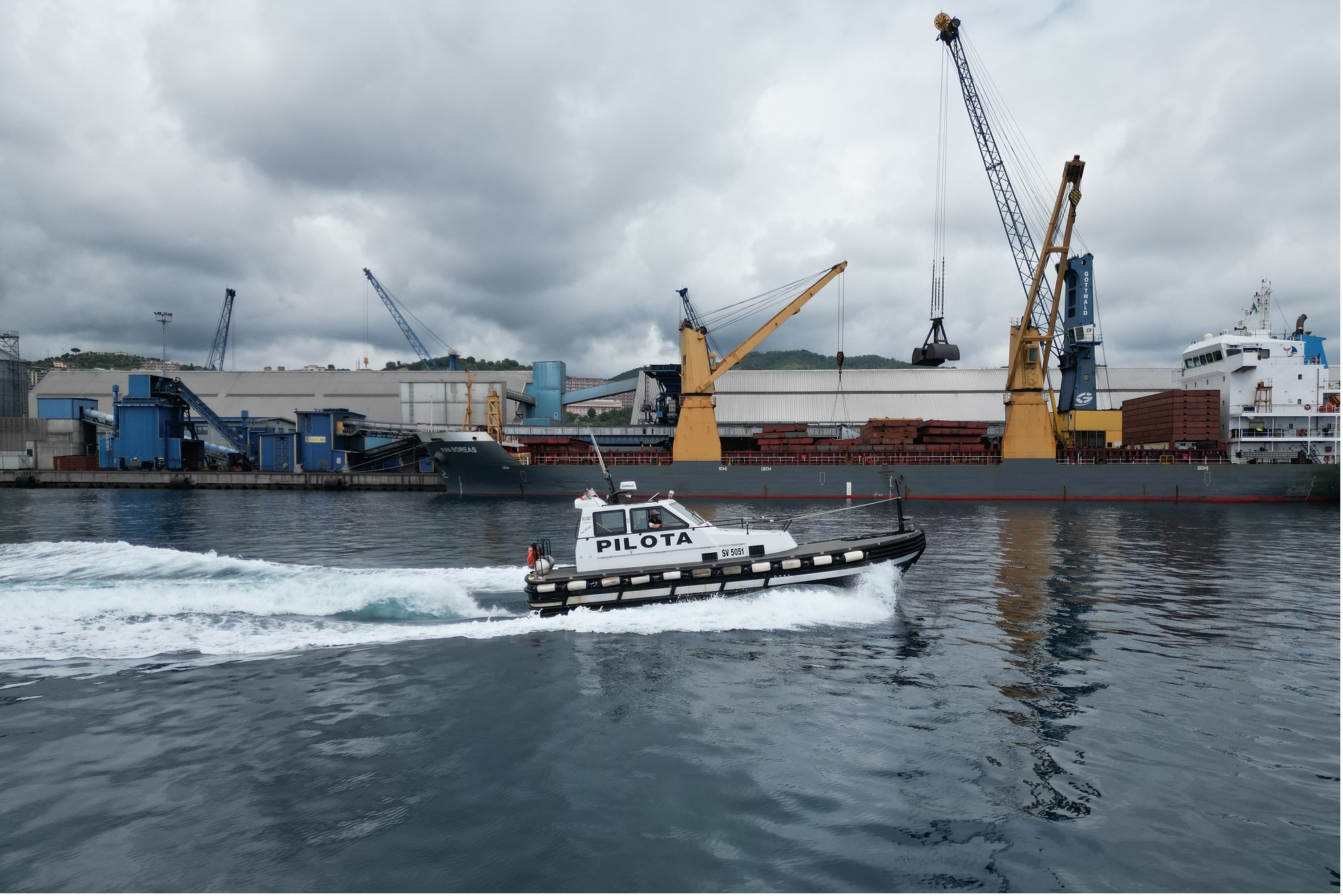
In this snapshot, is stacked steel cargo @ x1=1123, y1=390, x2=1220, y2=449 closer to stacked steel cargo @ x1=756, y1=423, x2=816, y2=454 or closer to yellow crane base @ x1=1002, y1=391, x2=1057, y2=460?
yellow crane base @ x1=1002, y1=391, x2=1057, y2=460

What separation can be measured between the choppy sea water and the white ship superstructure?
140 ft

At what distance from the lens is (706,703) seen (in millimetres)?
10430

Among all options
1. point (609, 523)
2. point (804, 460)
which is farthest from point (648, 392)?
point (609, 523)

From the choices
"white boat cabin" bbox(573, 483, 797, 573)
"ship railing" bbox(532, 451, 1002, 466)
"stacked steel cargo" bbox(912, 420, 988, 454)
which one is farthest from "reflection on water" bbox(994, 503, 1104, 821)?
"stacked steel cargo" bbox(912, 420, 988, 454)

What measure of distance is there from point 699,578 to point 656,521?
1.78 m

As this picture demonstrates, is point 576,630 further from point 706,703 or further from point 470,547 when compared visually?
point 470,547

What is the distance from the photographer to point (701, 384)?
5478 centimetres

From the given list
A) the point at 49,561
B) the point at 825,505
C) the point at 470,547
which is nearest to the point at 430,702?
the point at 470,547

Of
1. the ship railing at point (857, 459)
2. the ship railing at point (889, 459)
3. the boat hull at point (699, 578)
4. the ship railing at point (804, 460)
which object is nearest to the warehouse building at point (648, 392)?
the ship railing at point (804, 460)

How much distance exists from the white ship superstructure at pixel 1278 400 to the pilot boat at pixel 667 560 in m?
54.4

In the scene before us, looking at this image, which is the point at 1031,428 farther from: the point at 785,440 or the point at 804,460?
the point at 785,440

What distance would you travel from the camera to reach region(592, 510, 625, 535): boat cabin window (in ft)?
52.2

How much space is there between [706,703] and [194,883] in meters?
6.79

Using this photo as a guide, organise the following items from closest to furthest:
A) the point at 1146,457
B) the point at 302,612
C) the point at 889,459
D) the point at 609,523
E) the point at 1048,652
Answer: the point at 1048,652 < the point at 302,612 < the point at 609,523 < the point at 1146,457 < the point at 889,459
